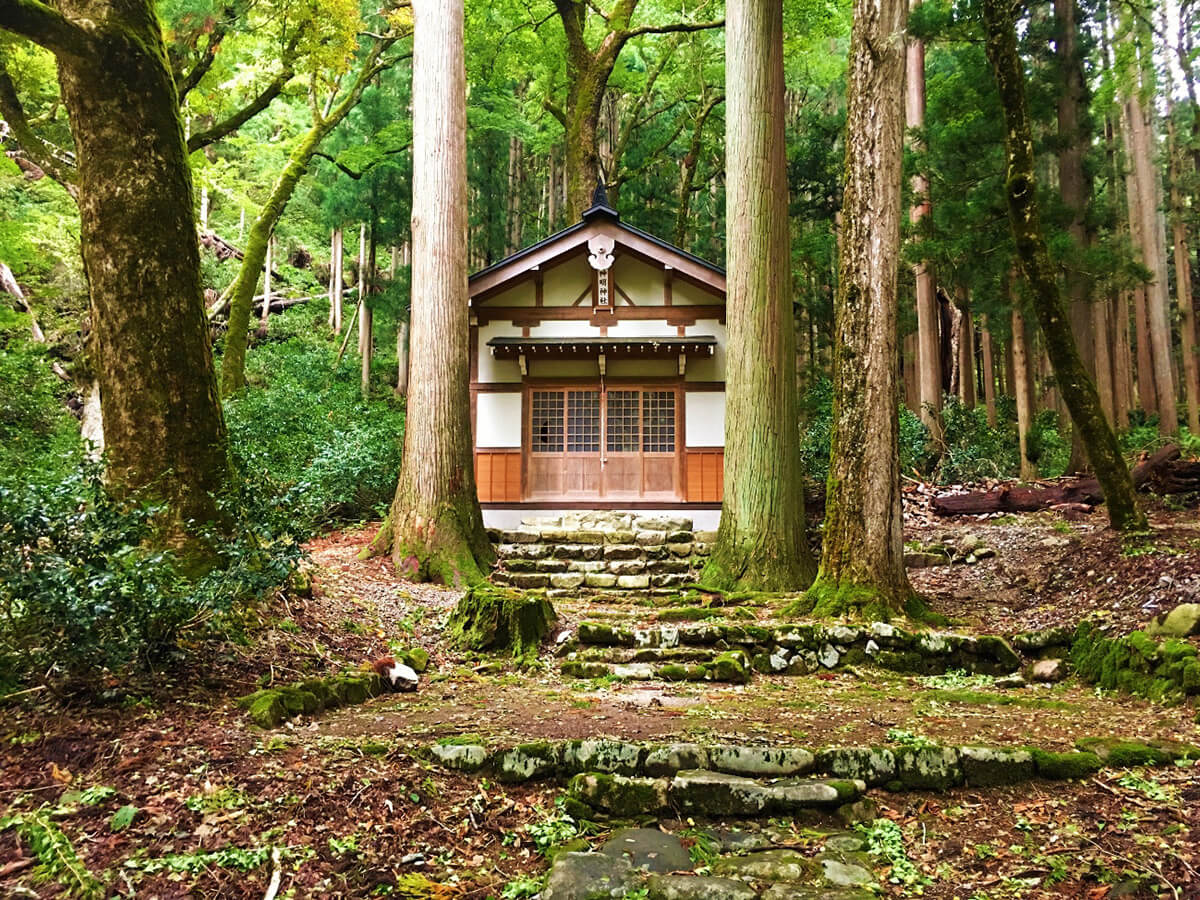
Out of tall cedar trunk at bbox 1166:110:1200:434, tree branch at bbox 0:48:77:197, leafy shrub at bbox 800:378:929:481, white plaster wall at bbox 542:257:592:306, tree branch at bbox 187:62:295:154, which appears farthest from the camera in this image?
tall cedar trunk at bbox 1166:110:1200:434

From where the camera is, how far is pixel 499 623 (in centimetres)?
627

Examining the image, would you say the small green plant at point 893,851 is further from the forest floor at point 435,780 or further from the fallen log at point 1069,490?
the fallen log at point 1069,490

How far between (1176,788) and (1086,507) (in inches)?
290

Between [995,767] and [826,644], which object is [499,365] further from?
[995,767]

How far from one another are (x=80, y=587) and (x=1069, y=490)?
11098 millimetres

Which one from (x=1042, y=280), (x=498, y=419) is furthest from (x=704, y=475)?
(x=1042, y=280)

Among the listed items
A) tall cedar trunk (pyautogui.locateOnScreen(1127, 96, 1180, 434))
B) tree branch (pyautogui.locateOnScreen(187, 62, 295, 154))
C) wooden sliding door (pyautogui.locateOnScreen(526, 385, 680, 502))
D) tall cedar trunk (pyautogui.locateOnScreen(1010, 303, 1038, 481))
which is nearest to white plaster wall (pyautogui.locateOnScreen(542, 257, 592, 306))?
wooden sliding door (pyautogui.locateOnScreen(526, 385, 680, 502))

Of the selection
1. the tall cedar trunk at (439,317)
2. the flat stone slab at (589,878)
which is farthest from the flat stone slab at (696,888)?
the tall cedar trunk at (439,317)

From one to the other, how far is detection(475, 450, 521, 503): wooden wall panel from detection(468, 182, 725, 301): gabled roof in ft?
9.18

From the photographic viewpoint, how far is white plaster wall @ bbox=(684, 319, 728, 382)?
13109 millimetres

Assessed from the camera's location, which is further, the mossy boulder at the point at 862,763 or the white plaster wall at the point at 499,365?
the white plaster wall at the point at 499,365

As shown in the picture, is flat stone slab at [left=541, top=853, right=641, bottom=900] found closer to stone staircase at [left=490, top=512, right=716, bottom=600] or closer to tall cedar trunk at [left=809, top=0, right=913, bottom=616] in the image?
tall cedar trunk at [left=809, top=0, right=913, bottom=616]

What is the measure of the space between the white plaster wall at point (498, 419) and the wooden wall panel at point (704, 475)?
10.3 ft

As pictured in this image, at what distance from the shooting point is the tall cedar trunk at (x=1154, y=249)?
Answer: 1535 cm
